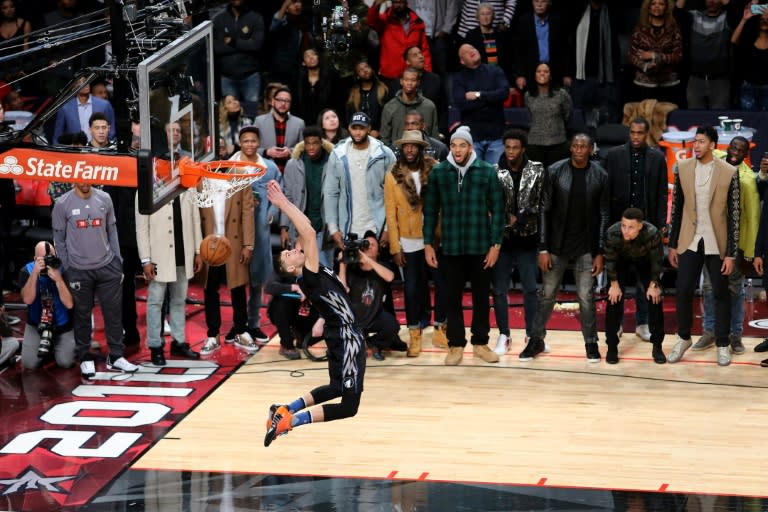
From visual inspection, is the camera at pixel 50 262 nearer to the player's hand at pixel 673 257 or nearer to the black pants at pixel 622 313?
the black pants at pixel 622 313

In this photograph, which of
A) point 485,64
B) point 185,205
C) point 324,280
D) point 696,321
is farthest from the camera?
point 485,64

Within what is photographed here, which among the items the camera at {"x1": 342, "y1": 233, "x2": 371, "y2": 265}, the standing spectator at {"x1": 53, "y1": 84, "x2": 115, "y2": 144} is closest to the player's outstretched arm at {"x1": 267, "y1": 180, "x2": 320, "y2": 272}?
the camera at {"x1": 342, "y1": 233, "x2": 371, "y2": 265}

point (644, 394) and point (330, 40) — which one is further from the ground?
point (330, 40)

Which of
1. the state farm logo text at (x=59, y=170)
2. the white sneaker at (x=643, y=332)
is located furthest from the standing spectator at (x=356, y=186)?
the state farm logo text at (x=59, y=170)

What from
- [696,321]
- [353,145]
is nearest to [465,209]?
[353,145]

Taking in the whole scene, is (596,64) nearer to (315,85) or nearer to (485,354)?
(315,85)

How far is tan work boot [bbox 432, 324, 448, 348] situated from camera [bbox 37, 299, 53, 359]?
3.66 meters

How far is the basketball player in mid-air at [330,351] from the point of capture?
905 cm

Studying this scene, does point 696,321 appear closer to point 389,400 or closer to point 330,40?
point 389,400

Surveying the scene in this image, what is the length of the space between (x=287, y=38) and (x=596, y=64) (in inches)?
151

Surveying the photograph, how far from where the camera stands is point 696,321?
1341 centimetres

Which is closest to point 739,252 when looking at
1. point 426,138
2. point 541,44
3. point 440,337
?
point 440,337

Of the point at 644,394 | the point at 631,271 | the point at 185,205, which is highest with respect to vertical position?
the point at 185,205

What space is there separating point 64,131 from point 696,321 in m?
7.43
